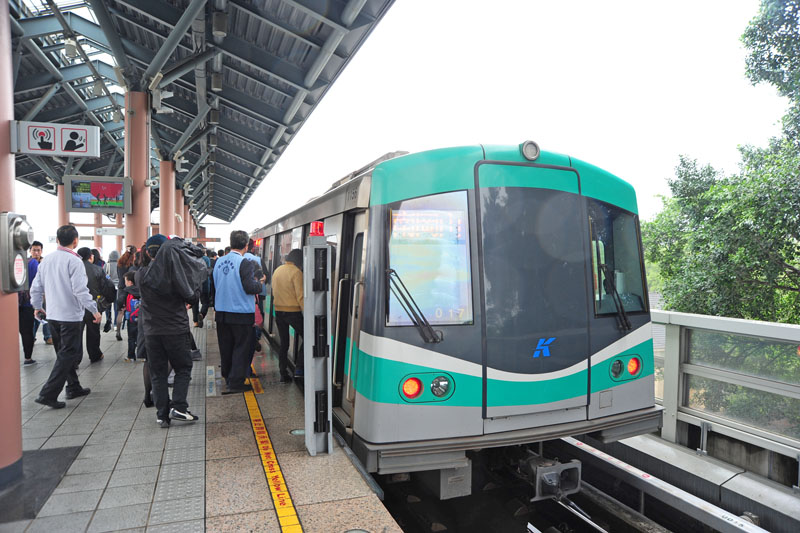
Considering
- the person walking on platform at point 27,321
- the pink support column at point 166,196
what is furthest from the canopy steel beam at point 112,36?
the pink support column at point 166,196

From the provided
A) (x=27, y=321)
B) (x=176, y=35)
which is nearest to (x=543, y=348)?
(x=27, y=321)

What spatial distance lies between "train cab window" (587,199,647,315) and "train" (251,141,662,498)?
0.05 feet

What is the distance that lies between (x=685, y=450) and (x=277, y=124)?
1237 centimetres

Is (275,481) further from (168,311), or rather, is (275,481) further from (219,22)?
(219,22)

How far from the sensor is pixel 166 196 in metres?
18.1

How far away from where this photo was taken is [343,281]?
4469mm

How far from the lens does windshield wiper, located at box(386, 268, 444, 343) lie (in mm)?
3527

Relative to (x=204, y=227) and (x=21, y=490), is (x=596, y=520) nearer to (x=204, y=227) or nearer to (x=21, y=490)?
(x=21, y=490)

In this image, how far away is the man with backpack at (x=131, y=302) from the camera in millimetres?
7279

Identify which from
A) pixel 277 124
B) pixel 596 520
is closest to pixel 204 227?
pixel 277 124

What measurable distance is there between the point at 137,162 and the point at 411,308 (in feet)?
33.9

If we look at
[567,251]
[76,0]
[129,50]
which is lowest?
[567,251]

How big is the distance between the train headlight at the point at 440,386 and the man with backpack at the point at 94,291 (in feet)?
17.0

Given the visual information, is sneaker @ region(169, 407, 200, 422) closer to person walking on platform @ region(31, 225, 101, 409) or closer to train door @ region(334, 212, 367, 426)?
person walking on platform @ region(31, 225, 101, 409)
